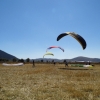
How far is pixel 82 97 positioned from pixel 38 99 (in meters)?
2.32

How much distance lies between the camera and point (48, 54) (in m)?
58.4

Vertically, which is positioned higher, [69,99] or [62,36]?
[62,36]

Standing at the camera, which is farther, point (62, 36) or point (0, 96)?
point (62, 36)

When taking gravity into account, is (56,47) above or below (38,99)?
above

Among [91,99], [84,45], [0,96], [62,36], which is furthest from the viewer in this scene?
[62,36]

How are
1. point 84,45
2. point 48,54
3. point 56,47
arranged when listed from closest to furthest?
point 84,45
point 56,47
point 48,54

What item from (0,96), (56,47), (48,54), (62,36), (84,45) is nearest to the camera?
(0,96)

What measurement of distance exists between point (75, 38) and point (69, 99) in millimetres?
20930

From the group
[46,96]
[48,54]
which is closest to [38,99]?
[46,96]

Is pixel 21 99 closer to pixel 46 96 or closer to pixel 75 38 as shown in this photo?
pixel 46 96

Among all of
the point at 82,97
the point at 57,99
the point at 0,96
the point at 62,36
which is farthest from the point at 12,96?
the point at 62,36

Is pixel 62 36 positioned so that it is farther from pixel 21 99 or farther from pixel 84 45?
pixel 21 99

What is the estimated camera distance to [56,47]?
46625mm

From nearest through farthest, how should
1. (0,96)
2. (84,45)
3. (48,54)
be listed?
(0,96) < (84,45) < (48,54)
